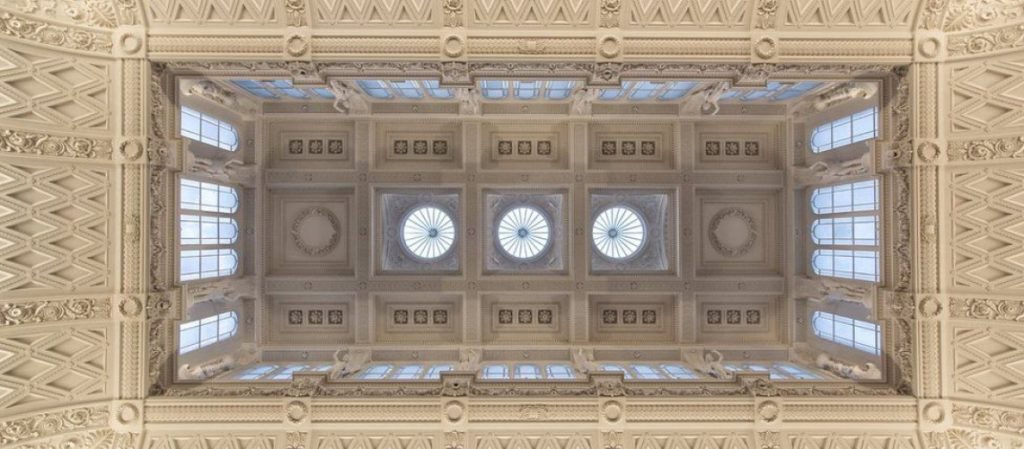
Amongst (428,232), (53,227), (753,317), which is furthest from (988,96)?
(53,227)

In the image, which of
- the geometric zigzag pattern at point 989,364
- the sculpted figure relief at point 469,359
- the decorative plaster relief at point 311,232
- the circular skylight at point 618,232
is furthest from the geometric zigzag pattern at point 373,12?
the geometric zigzag pattern at point 989,364

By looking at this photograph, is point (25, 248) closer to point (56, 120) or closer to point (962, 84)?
point (56, 120)

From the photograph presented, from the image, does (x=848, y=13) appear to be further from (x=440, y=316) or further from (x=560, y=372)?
(x=440, y=316)

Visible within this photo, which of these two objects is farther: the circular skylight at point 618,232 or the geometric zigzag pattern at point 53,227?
the circular skylight at point 618,232

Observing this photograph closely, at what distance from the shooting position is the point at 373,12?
13.9 m

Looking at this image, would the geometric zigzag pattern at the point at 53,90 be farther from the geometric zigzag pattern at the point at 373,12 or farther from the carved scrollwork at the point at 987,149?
the carved scrollwork at the point at 987,149

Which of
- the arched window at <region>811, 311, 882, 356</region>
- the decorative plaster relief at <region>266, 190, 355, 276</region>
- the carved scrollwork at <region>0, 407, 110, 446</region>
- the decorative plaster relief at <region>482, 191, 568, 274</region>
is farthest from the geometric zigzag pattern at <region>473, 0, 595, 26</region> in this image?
the carved scrollwork at <region>0, 407, 110, 446</region>

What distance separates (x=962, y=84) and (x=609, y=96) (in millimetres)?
10716

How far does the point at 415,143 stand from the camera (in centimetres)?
2200

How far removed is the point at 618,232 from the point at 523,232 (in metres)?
4.21

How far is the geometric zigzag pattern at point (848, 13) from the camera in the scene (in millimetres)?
13875

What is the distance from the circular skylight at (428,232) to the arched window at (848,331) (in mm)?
15329

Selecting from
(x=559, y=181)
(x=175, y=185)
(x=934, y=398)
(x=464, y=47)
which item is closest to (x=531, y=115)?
(x=559, y=181)

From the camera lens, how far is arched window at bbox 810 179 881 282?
1733 cm
